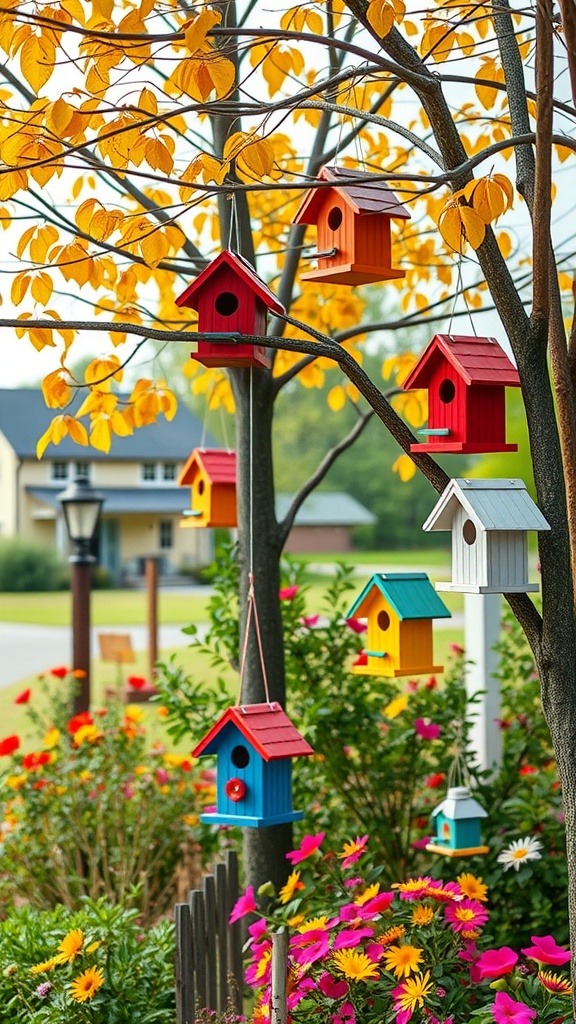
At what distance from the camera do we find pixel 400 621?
273cm

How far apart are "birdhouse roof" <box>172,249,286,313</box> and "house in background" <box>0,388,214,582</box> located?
1962 cm

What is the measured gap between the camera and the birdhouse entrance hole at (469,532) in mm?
2213

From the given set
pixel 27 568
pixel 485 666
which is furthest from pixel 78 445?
pixel 485 666

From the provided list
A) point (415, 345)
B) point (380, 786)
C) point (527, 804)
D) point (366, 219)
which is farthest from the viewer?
point (415, 345)

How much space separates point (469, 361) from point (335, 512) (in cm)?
2578

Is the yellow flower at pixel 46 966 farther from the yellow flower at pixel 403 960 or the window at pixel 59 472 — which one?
the window at pixel 59 472

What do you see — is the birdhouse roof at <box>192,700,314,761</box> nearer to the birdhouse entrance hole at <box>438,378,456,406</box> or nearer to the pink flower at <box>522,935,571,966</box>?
the pink flower at <box>522,935,571,966</box>

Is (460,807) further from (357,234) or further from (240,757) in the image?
(357,234)

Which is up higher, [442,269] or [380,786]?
[442,269]

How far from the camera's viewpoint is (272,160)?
198cm

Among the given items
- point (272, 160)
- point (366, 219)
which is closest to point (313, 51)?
point (366, 219)

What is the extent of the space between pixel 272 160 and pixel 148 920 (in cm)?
294

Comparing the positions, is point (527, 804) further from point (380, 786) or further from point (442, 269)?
point (442, 269)

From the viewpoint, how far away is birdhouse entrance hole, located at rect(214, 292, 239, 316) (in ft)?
7.77
